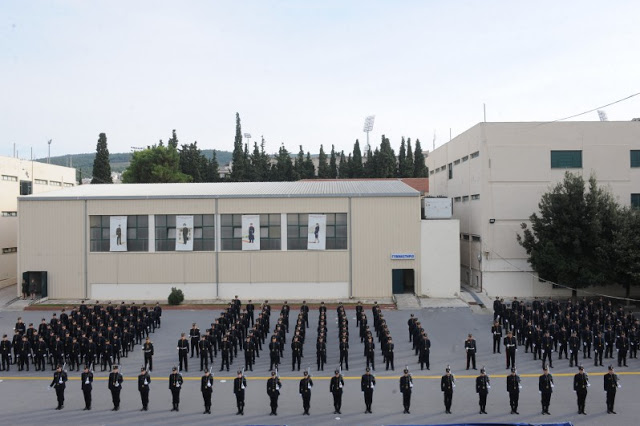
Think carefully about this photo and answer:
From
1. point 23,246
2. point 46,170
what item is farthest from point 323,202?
Answer: point 46,170

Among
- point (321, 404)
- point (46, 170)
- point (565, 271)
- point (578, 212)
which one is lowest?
point (321, 404)

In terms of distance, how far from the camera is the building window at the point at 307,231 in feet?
105

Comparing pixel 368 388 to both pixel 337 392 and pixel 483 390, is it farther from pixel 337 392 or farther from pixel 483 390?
pixel 483 390

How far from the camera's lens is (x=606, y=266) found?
29.1m

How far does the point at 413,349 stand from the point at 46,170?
4199 cm

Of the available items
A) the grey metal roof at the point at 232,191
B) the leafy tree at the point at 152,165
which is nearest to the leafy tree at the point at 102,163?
the leafy tree at the point at 152,165

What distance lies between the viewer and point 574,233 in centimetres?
2919

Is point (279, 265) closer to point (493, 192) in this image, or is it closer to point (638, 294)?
point (493, 192)

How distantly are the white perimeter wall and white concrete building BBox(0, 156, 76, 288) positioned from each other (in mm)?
25502

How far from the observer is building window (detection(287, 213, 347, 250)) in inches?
1256

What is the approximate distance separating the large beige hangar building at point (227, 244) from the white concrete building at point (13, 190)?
7133mm

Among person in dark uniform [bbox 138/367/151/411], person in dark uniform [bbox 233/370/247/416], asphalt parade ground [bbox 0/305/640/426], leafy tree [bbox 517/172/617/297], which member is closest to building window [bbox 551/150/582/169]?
leafy tree [bbox 517/172/617/297]

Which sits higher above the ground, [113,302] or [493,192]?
[493,192]

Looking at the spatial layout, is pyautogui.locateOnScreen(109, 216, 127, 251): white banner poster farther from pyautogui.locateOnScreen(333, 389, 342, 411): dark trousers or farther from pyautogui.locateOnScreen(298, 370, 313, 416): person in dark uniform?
pyautogui.locateOnScreen(333, 389, 342, 411): dark trousers
